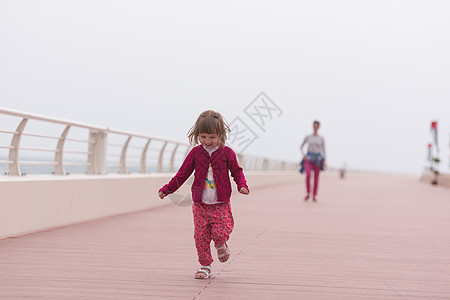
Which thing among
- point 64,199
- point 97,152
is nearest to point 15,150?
point 64,199

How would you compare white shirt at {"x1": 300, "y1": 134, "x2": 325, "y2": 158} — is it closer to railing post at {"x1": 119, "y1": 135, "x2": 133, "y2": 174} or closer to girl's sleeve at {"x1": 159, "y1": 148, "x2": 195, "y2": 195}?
railing post at {"x1": 119, "y1": 135, "x2": 133, "y2": 174}

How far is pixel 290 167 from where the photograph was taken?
50812 mm

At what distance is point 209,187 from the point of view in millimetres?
5316

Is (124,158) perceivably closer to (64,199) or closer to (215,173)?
(64,199)

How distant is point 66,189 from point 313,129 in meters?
8.24

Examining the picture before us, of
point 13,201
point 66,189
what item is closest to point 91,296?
point 13,201

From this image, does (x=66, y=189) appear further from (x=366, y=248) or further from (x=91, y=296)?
(x=91, y=296)

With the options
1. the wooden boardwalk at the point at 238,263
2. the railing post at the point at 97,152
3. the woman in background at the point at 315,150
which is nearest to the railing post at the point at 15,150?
the wooden boardwalk at the point at 238,263

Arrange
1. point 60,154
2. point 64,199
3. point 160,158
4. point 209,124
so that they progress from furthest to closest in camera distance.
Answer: point 160,158 < point 60,154 < point 64,199 < point 209,124

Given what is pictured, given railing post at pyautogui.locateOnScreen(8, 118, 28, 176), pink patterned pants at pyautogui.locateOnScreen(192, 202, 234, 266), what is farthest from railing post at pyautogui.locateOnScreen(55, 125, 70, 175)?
pink patterned pants at pyautogui.locateOnScreen(192, 202, 234, 266)

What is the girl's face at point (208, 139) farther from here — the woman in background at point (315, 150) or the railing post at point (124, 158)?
the woman in background at point (315, 150)

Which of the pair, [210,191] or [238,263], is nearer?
[210,191]

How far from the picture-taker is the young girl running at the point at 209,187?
527 centimetres

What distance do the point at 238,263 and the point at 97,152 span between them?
17.2 feet
